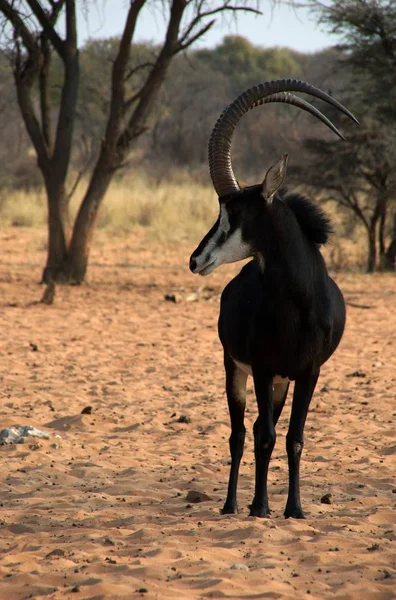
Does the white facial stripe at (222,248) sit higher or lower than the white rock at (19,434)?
higher

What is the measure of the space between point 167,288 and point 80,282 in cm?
143

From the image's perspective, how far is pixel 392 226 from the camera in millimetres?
18594

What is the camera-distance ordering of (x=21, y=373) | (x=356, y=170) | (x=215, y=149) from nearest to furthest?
1. (x=215, y=149)
2. (x=21, y=373)
3. (x=356, y=170)

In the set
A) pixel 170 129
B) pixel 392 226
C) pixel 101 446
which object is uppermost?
pixel 170 129

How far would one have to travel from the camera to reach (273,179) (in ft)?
14.5

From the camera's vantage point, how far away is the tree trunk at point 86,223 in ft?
48.2

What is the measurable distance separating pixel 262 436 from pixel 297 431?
202 millimetres

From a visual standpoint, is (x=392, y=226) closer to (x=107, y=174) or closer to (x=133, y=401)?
(x=107, y=174)

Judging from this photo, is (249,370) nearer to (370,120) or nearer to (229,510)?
(229,510)

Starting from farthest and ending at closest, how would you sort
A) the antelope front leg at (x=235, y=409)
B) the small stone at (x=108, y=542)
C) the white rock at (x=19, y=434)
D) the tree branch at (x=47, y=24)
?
1. the tree branch at (x=47, y=24)
2. the white rock at (x=19, y=434)
3. the antelope front leg at (x=235, y=409)
4. the small stone at (x=108, y=542)

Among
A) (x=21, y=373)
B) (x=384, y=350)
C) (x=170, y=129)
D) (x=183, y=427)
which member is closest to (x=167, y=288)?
(x=384, y=350)

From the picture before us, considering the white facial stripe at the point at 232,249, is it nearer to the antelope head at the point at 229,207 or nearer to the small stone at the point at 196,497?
the antelope head at the point at 229,207

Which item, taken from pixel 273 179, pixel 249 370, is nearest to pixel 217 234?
pixel 273 179

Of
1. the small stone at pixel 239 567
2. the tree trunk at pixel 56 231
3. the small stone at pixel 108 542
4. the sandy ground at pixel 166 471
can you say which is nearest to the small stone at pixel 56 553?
the sandy ground at pixel 166 471
